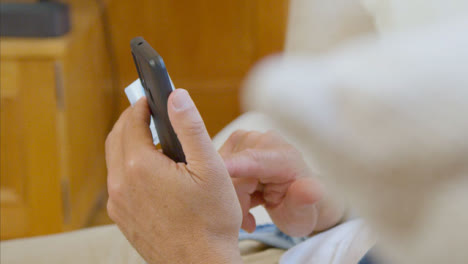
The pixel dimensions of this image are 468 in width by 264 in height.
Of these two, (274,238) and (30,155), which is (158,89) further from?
(30,155)

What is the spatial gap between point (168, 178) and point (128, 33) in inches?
66.4

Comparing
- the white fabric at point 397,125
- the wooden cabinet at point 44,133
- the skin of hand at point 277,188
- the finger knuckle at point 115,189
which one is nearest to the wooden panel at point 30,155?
the wooden cabinet at point 44,133

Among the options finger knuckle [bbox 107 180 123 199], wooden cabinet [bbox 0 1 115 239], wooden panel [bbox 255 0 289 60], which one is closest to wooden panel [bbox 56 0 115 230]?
wooden cabinet [bbox 0 1 115 239]

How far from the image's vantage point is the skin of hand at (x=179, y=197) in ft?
1.54

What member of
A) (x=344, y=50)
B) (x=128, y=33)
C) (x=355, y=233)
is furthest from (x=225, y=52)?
(x=344, y=50)

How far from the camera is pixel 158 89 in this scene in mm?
496

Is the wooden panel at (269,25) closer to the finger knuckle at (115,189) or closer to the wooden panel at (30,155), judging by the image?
the wooden panel at (30,155)

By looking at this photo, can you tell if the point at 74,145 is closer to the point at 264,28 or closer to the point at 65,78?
the point at 65,78

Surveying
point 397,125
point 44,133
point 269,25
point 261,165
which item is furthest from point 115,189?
point 269,25

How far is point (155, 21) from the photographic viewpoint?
2.07 metres

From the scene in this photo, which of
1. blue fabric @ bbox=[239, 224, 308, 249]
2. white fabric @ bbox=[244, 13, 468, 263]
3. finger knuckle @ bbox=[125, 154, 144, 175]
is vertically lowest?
blue fabric @ bbox=[239, 224, 308, 249]

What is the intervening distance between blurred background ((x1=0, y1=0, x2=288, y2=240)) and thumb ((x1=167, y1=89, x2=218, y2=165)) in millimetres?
1052

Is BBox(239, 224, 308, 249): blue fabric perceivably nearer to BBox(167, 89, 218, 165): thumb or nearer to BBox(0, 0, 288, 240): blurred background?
BBox(167, 89, 218, 165): thumb

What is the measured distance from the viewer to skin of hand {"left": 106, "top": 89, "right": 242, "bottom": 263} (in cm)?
47
